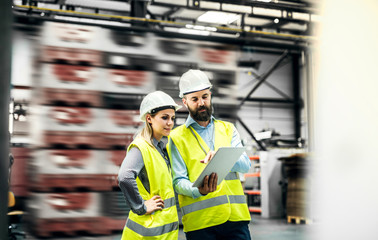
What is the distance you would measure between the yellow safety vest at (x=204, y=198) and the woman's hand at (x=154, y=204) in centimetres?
23

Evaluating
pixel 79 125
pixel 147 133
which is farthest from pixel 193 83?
pixel 79 125

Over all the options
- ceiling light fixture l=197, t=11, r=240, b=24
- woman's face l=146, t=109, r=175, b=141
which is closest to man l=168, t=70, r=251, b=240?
woman's face l=146, t=109, r=175, b=141

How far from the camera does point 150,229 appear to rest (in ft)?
7.22

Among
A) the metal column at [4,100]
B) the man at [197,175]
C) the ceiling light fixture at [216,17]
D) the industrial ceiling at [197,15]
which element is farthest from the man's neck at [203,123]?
the ceiling light fixture at [216,17]

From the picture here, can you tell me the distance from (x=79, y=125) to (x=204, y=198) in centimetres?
290

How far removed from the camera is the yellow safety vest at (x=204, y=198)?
7.73 feet

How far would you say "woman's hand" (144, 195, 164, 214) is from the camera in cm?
220

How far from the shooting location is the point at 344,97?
1012 millimetres

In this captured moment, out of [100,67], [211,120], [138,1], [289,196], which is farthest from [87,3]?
[211,120]

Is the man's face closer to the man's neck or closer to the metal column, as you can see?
the man's neck

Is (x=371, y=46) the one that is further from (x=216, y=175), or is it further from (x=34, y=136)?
(x=34, y=136)

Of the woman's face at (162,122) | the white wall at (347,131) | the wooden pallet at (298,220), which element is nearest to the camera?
the white wall at (347,131)

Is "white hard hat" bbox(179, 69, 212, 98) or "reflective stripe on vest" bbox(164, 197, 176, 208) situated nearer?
"reflective stripe on vest" bbox(164, 197, 176, 208)

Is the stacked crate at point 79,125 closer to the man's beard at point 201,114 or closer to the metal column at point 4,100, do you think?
the man's beard at point 201,114
